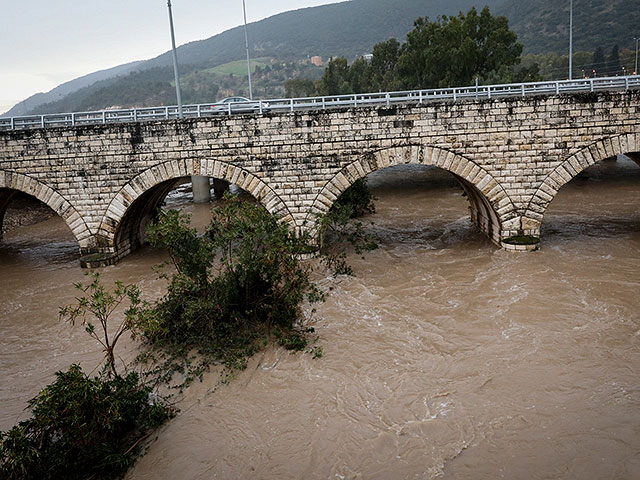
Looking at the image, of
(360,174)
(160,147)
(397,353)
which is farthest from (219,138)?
(397,353)

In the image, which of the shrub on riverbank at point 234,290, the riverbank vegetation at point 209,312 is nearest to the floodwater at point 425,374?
the riverbank vegetation at point 209,312

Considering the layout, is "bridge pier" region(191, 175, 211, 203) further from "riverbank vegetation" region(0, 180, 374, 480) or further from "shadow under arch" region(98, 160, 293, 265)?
"riverbank vegetation" region(0, 180, 374, 480)

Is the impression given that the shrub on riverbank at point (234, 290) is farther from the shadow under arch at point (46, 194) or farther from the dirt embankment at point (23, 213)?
the dirt embankment at point (23, 213)

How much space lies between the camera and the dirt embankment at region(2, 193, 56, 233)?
2571cm

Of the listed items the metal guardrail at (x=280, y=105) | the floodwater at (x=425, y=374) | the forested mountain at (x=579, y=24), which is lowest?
the floodwater at (x=425, y=374)

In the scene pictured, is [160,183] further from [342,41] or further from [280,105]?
[342,41]

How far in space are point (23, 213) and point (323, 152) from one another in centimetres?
2038

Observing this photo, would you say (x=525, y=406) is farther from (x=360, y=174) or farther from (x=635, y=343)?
(x=360, y=174)

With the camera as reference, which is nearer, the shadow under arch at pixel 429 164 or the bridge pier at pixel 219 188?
the shadow under arch at pixel 429 164

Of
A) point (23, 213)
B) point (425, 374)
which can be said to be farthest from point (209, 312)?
point (23, 213)

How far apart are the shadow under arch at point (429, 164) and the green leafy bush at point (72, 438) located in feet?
25.9

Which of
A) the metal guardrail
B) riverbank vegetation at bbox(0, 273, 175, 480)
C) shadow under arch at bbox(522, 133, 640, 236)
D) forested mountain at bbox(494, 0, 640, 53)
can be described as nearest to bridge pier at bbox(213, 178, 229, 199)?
the metal guardrail

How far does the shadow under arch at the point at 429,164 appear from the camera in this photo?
47.5ft

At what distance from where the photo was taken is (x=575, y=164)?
1420 cm
